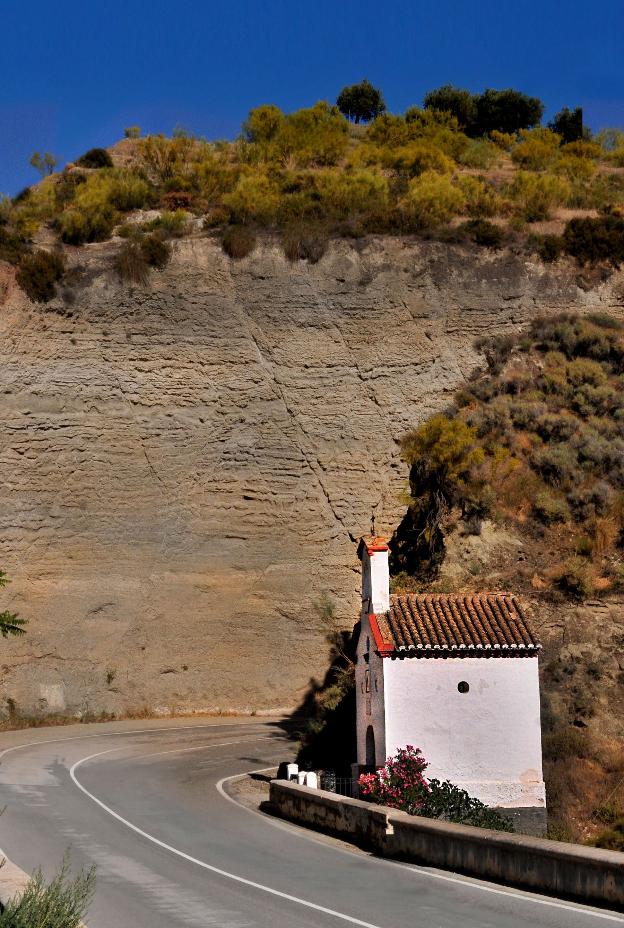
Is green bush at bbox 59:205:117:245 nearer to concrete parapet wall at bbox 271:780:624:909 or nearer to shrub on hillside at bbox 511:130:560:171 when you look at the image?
shrub on hillside at bbox 511:130:560:171

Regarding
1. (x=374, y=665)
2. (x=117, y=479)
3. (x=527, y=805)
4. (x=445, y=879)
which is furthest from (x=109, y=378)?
(x=445, y=879)

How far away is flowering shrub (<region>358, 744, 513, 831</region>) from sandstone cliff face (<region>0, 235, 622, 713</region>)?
57.1 ft

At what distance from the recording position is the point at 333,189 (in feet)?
155

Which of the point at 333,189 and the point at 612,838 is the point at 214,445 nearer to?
the point at 333,189

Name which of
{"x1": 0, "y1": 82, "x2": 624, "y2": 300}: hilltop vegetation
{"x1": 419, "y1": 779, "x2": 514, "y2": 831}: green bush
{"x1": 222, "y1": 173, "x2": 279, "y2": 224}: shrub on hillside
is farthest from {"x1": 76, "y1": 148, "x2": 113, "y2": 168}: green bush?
{"x1": 419, "y1": 779, "x2": 514, "y2": 831}: green bush

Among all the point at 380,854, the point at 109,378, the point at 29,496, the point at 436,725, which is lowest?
the point at 380,854

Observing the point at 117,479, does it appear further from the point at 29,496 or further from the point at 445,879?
the point at 445,879

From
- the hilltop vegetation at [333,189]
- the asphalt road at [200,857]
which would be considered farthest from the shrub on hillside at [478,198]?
the asphalt road at [200,857]

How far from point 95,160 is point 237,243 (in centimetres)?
1601

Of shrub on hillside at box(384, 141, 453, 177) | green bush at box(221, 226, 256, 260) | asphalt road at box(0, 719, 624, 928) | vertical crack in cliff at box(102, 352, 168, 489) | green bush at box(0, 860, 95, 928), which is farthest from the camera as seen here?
shrub on hillside at box(384, 141, 453, 177)

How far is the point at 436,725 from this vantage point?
21172 millimetres

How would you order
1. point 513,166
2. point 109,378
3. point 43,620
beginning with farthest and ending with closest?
1. point 513,166
2. point 109,378
3. point 43,620

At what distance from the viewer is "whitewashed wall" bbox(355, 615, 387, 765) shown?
21.3 meters

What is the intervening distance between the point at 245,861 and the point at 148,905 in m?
3.47
